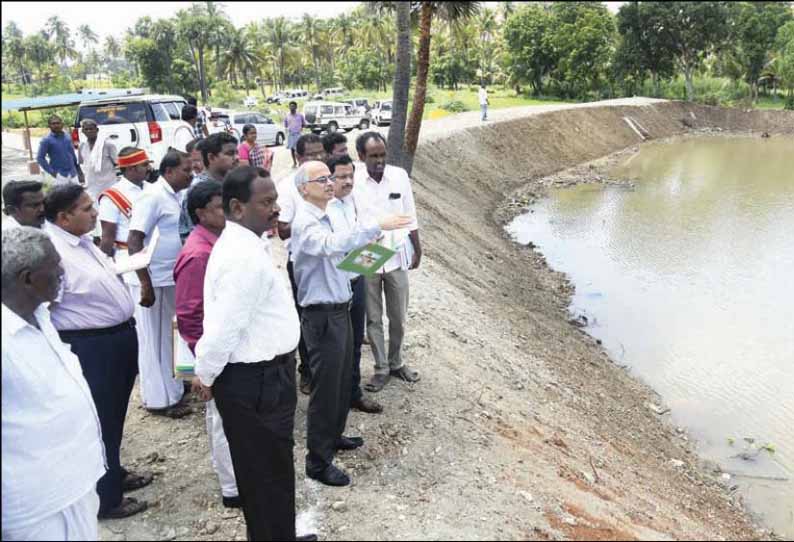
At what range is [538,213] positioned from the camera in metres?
20.5

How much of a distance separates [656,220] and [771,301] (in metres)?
7.68

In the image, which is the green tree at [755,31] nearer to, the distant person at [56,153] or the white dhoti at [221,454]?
the distant person at [56,153]

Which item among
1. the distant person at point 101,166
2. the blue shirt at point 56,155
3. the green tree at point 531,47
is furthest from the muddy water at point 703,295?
the green tree at point 531,47

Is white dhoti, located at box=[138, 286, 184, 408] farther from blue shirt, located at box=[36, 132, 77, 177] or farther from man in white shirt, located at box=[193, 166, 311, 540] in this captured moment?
blue shirt, located at box=[36, 132, 77, 177]

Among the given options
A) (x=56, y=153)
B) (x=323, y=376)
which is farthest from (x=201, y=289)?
(x=56, y=153)

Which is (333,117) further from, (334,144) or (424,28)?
(334,144)

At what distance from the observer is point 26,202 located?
4008 mm

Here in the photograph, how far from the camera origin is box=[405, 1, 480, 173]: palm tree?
45.6ft

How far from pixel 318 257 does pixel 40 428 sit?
1.96 m

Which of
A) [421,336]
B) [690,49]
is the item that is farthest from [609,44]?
[421,336]

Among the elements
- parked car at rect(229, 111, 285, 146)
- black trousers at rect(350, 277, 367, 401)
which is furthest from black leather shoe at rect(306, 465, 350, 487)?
parked car at rect(229, 111, 285, 146)

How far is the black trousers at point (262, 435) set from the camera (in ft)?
10.5

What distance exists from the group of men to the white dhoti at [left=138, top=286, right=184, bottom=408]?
0.04 ft

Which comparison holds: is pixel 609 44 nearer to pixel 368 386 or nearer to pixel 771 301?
pixel 771 301
